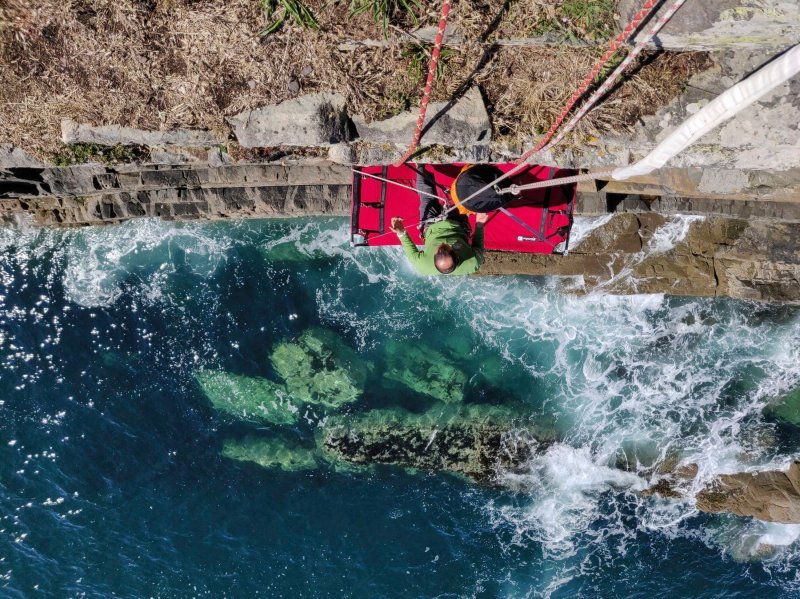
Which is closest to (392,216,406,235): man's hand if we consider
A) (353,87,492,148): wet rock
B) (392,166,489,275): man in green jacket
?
(392,166,489,275): man in green jacket

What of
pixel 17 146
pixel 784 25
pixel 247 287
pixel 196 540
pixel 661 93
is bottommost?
pixel 196 540

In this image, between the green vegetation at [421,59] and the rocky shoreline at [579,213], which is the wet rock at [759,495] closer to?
the rocky shoreline at [579,213]

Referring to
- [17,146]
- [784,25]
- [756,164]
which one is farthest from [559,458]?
[17,146]

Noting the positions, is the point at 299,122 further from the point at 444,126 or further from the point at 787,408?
the point at 787,408

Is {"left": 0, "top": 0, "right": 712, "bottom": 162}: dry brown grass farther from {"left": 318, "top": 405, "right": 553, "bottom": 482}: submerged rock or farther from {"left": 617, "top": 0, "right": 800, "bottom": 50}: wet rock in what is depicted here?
{"left": 318, "top": 405, "right": 553, "bottom": 482}: submerged rock

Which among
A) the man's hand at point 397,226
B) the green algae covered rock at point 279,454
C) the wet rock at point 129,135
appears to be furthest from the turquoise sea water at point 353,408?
the wet rock at point 129,135

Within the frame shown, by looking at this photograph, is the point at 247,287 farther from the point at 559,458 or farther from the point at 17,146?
the point at 559,458

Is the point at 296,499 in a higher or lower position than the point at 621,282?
lower
